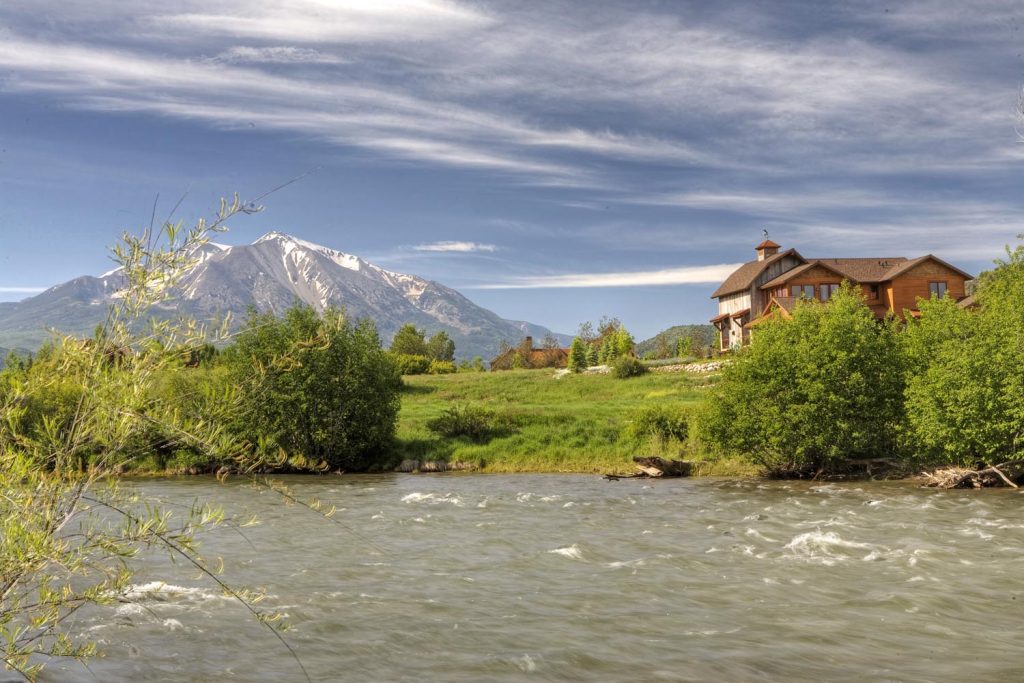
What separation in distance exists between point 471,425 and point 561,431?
Answer: 4.61 meters

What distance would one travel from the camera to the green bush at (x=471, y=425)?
41375mm

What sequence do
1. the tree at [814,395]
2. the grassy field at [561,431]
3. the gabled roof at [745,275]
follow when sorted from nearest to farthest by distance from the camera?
the tree at [814,395], the grassy field at [561,431], the gabled roof at [745,275]

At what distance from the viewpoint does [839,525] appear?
20.7m

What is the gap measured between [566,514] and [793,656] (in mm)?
13255

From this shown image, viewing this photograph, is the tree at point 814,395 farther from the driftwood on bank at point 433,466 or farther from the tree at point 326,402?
the tree at point 326,402

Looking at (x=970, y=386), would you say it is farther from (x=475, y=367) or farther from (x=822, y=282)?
(x=475, y=367)

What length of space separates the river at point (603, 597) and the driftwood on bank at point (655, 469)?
8.20 m

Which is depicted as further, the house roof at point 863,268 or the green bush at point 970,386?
the house roof at point 863,268

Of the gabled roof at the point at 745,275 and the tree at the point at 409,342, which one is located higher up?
the gabled roof at the point at 745,275

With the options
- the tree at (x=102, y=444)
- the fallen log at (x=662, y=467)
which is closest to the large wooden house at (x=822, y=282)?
the fallen log at (x=662, y=467)

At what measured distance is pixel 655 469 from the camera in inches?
1314

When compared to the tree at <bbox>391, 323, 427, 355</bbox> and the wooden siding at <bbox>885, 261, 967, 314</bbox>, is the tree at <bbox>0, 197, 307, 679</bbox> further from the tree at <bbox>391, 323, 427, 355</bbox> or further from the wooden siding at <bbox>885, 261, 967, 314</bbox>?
the tree at <bbox>391, 323, 427, 355</bbox>

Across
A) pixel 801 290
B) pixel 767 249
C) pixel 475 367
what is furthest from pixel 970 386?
pixel 475 367

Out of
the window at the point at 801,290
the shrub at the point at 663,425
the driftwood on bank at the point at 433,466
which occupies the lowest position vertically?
the driftwood on bank at the point at 433,466
